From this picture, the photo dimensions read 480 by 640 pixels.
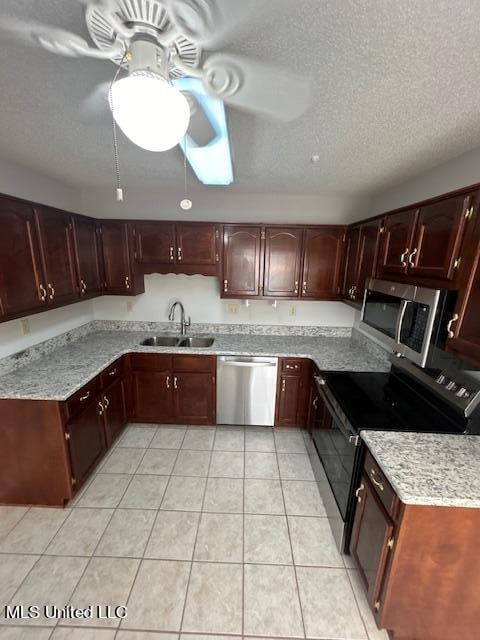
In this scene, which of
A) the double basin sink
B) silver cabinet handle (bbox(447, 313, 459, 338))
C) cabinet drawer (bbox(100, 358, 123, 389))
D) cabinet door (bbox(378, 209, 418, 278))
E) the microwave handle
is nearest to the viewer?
silver cabinet handle (bbox(447, 313, 459, 338))

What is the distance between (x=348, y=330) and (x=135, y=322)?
246 centimetres

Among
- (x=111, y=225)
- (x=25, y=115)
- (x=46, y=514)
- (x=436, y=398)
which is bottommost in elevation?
(x=46, y=514)

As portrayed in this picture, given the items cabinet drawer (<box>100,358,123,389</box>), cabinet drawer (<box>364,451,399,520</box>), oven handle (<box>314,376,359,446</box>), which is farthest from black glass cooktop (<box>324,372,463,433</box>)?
cabinet drawer (<box>100,358,123,389</box>)

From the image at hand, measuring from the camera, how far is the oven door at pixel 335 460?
63.1 inches

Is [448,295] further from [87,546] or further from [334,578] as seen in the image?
[87,546]

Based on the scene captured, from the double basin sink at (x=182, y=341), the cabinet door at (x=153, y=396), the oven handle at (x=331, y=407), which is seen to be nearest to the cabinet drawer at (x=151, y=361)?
the cabinet door at (x=153, y=396)

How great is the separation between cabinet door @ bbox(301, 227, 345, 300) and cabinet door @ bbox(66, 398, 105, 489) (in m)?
2.16

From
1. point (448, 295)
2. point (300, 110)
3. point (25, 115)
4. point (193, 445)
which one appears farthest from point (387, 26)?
point (193, 445)

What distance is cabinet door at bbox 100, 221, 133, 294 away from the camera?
2.73 m

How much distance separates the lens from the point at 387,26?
2.61ft

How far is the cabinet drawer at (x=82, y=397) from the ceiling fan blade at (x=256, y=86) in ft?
6.46

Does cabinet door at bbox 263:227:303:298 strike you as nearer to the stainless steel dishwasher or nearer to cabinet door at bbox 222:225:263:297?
cabinet door at bbox 222:225:263:297

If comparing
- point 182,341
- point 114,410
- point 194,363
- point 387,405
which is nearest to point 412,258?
point 387,405

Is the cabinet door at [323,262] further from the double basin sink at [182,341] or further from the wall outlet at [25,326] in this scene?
the wall outlet at [25,326]
